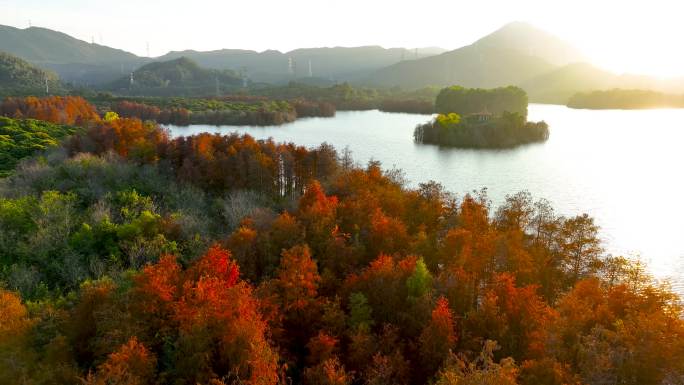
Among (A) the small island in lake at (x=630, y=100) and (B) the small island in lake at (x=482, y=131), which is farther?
(A) the small island in lake at (x=630, y=100)

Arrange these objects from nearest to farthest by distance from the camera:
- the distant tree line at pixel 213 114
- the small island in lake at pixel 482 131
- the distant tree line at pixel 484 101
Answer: the small island in lake at pixel 482 131 → the distant tree line at pixel 484 101 → the distant tree line at pixel 213 114

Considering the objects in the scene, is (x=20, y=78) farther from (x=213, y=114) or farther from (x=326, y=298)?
(x=326, y=298)

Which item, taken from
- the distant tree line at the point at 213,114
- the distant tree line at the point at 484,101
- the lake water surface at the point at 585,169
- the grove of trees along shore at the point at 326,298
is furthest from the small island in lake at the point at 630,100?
the grove of trees along shore at the point at 326,298

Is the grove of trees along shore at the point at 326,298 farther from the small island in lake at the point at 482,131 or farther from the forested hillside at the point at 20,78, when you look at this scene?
the forested hillside at the point at 20,78

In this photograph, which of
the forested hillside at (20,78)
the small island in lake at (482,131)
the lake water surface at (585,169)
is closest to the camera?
the lake water surface at (585,169)

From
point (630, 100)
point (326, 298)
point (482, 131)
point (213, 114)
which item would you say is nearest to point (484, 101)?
point (482, 131)
